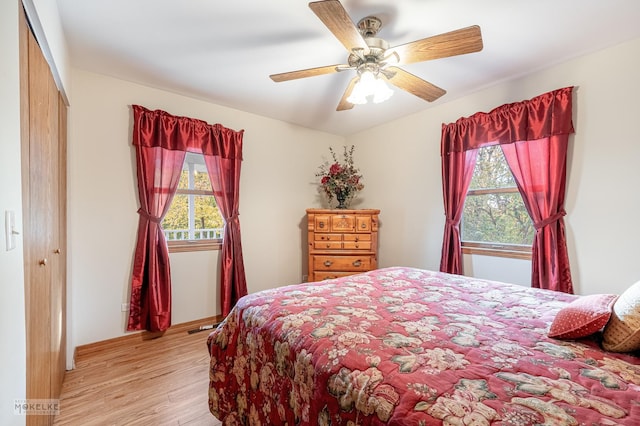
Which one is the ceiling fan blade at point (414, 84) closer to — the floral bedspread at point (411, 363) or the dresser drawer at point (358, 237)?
the floral bedspread at point (411, 363)

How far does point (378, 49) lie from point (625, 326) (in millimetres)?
1705

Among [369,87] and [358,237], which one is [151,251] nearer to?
[358,237]

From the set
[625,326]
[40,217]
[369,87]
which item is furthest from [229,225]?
[625,326]

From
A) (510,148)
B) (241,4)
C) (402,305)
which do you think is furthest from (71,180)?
(510,148)

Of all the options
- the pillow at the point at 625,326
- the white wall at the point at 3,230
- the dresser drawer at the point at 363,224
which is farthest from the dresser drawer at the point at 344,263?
the white wall at the point at 3,230

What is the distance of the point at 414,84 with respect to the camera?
1924mm

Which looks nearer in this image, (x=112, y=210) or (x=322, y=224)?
(x=112, y=210)

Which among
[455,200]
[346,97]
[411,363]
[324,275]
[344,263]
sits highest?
[346,97]

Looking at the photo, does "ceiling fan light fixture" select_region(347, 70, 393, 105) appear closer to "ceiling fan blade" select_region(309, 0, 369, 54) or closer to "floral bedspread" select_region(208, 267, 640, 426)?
"ceiling fan blade" select_region(309, 0, 369, 54)

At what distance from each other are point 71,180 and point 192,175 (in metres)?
1.00

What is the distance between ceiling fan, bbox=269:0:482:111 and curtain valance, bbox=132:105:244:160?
4.71 ft

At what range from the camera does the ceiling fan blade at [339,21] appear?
1.24 m

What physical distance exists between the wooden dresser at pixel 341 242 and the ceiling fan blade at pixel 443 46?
1934 millimetres

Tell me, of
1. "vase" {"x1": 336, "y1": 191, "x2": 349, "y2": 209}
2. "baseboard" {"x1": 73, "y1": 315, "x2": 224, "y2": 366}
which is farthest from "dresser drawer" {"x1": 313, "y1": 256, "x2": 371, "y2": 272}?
"baseboard" {"x1": 73, "y1": 315, "x2": 224, "y2": 366}
